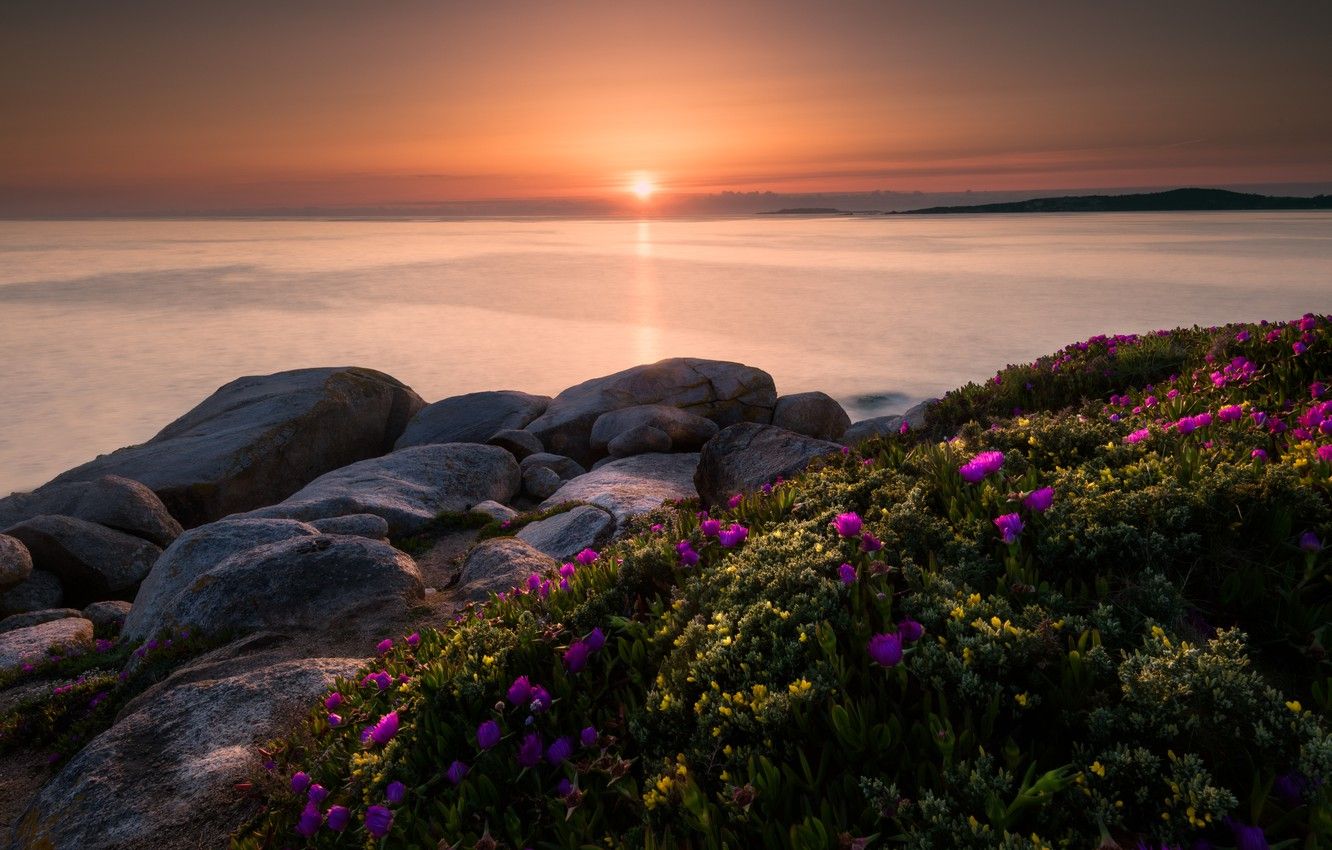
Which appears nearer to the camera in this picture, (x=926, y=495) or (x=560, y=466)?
(x=926, y=495)

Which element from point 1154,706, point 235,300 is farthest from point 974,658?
point 235,300

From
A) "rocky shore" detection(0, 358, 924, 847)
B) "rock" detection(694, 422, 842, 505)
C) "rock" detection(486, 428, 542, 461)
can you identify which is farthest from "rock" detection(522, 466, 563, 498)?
"rock" detection(694, 422, 842, 505)

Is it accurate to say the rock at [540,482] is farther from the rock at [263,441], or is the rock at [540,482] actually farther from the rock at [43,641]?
the rock at [43,641]

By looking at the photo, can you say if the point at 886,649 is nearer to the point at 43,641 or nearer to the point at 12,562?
the point at 43,641

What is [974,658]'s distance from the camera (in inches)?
126

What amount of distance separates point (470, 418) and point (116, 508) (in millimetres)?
10262

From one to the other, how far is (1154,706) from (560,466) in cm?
1925

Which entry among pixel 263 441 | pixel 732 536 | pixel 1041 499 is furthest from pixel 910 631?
pixel 263 441

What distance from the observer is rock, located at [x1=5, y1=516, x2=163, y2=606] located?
1484 cm

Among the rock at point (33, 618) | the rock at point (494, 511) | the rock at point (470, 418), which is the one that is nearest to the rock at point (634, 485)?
the rock at point (494, 511)

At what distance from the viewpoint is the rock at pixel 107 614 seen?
12.9 metres

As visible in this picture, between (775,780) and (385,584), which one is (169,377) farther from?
(775,780)

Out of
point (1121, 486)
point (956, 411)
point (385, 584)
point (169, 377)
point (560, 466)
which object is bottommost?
point (169, 377)

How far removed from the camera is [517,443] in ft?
74.9
